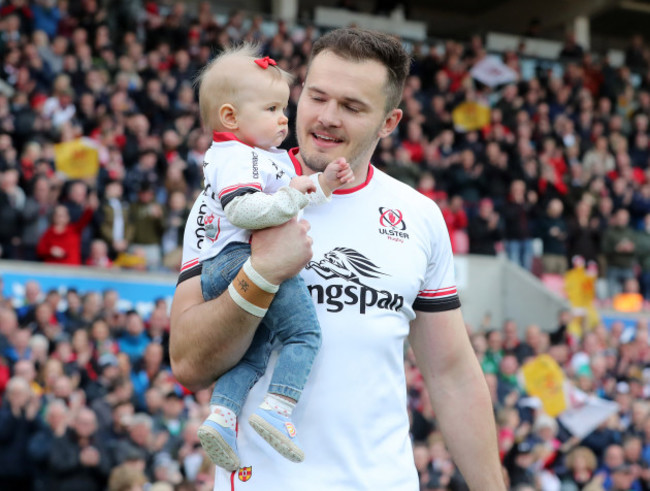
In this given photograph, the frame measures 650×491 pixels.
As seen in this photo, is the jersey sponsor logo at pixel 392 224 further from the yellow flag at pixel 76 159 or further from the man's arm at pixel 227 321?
the yellow flag at pixel 76 159

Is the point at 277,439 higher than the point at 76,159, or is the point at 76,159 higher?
the point at 277,439

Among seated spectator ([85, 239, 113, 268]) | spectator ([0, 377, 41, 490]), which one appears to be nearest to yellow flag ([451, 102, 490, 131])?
seated spectator ([85, 239, 113, 268])

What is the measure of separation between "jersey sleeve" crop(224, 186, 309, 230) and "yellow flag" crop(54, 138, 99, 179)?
893 centimetres

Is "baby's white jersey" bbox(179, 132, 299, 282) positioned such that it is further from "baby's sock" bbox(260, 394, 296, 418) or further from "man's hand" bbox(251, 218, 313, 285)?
"baby's sock" bbox(260, 394, 296, 418)

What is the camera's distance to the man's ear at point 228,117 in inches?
120

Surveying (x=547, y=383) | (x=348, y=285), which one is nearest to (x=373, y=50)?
(x=348, y=285)

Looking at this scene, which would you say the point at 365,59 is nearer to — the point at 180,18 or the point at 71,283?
the point at 71,283

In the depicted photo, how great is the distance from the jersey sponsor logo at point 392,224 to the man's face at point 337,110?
0.17 metres

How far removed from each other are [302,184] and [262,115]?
33cm

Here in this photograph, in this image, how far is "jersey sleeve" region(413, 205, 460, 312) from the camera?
3168 millimetres

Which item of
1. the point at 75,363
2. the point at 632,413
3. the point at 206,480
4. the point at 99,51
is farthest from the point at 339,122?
the point at 99,51

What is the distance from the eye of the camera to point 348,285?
291 centimetres

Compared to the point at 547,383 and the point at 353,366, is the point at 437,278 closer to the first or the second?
the point at 353,366

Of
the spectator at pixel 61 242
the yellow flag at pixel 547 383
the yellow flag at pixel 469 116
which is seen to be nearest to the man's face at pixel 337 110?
the spectator at pixel 61 242
